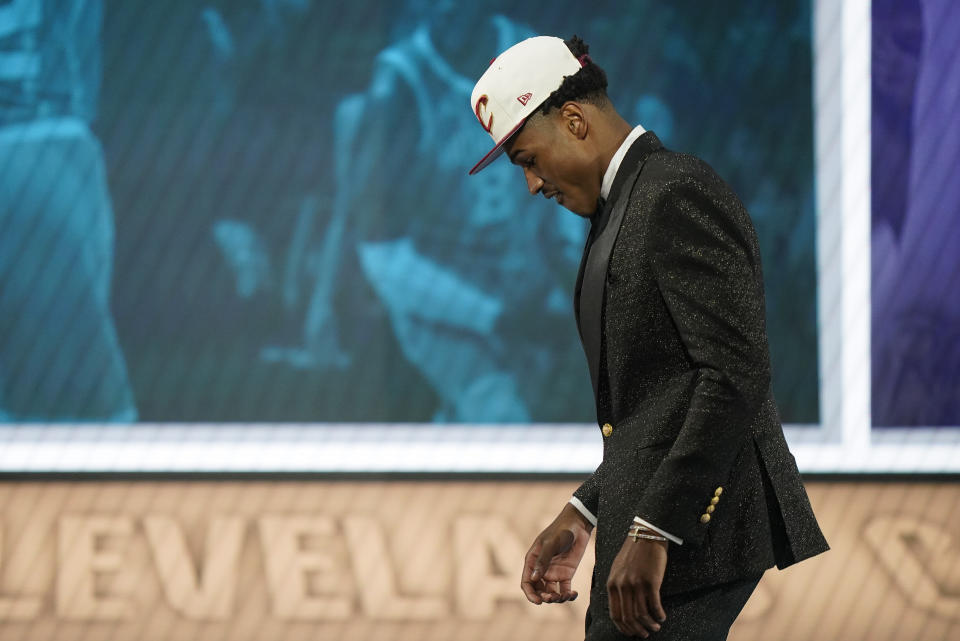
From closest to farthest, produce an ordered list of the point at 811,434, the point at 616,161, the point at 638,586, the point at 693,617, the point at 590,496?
1. the point at 638,586
2. the point at 693,617
3. the point at 616,161
4. the point at 590,496
5. the point at 811,434

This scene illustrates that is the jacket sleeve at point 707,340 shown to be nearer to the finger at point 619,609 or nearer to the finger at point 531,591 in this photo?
the finger at point 619,609

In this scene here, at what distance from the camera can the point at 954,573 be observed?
10.7 feet

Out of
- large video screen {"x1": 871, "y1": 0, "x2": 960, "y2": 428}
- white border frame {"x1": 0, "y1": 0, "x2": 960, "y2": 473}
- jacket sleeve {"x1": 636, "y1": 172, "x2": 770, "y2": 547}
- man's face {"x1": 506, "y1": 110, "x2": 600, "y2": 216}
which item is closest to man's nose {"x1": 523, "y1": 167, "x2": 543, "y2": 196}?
man's face {"x1": 506, "y1": 110, "x2": 600, "y2": 216}

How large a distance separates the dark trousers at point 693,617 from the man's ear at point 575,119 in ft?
1.99

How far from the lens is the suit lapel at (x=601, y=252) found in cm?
139

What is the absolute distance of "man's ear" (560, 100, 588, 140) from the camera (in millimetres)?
1460

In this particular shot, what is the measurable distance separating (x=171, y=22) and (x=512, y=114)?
221 centimetres

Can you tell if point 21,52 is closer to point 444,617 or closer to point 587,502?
point 444,617

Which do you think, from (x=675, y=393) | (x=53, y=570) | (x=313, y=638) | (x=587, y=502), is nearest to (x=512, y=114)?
(x=675, y=393)

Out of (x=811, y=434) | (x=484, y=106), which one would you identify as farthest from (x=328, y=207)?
(x=484, y=106)

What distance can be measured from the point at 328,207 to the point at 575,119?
2016 millimetres

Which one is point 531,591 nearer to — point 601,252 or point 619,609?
point 619,609

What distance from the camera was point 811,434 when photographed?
132 inches

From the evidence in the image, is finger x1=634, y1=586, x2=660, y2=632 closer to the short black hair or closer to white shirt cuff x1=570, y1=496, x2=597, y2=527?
white shirt cuff x1=570, y1=496, x2=597, y2=527
